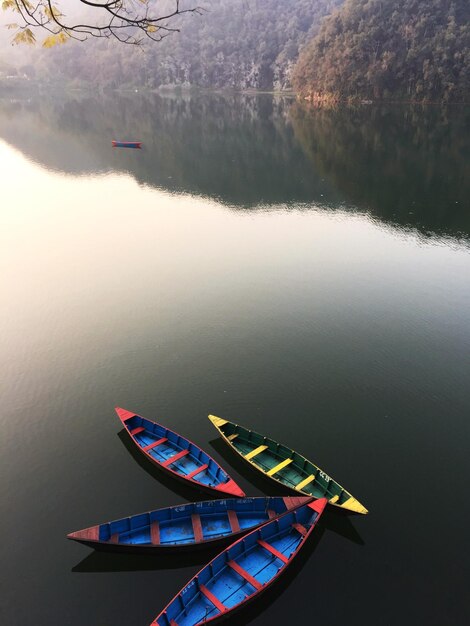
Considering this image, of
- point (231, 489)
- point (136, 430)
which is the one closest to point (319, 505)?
point (231, 489)

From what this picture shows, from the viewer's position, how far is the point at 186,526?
55.0 ft

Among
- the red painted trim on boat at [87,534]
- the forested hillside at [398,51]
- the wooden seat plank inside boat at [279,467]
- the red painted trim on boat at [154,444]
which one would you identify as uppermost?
the forested hillside at [398,51]

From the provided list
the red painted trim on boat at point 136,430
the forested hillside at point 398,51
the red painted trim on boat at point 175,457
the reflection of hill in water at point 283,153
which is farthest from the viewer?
the forested hillside at point 398,51

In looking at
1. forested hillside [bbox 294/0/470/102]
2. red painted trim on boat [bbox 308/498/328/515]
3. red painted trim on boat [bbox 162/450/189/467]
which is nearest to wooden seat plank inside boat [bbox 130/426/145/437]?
red painted trim on boat [bbox 162/450/189/467]

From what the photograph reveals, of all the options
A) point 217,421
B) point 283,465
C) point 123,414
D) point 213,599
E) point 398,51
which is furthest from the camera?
point 398,51

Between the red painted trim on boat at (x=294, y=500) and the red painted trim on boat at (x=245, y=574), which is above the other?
the red painted trim on boat at (x=294, y=500)

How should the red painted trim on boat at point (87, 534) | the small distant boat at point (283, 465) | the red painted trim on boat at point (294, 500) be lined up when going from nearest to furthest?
the red painted trim on boat at point (87, 534), the red painted trim on boat at point (294, 500), the small distant boat at point (283, 465)

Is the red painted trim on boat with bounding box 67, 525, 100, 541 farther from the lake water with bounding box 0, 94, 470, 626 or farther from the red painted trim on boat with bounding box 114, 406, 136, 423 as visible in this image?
the red painted trim on boat with bounding box 114, 406, 136, 423

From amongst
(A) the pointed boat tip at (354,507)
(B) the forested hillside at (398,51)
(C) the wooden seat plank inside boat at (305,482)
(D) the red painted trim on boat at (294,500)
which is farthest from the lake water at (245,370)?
(B) the forested hillside at (398,51)

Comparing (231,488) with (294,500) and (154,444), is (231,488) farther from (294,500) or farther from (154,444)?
(154,444)

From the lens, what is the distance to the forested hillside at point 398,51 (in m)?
118

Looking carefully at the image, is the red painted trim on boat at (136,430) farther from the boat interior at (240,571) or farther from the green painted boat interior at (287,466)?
the boat interior at (240,571)

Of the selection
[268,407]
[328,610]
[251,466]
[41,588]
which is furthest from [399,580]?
[41,588]

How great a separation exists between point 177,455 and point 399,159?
71.5 meters
